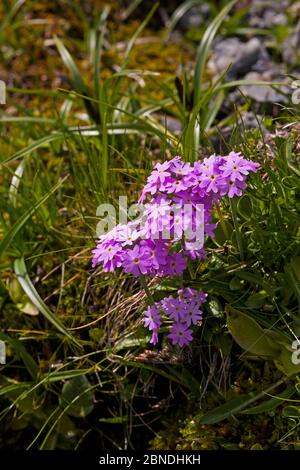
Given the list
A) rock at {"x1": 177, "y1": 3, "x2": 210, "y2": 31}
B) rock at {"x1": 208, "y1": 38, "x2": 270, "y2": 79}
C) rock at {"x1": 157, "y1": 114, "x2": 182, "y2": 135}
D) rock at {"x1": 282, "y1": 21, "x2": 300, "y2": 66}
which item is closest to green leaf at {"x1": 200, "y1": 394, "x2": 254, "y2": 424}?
rock at {"x1": 157, "y1": 114, "x2": 182, "y2": 135}

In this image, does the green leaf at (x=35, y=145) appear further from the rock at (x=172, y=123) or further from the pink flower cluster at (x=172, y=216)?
the pink flower cluster at (x=172, y=216)

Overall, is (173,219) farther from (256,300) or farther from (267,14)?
(267,14)

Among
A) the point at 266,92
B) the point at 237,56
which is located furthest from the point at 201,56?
the point at 237,56

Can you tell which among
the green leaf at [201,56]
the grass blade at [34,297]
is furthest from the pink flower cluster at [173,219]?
the green leaf at [201,56]

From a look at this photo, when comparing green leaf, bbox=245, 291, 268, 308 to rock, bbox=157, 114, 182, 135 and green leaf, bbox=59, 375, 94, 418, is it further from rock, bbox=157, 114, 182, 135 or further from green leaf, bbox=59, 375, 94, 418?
rock, bbox=157, 114, 182, 135

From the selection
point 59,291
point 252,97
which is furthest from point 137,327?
point 252,97

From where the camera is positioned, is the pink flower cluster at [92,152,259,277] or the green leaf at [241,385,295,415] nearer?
the pink flower cluster at [92,152,259,277]

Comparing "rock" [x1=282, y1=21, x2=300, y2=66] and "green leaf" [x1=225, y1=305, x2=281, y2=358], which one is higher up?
"rock" [x1=282, y1=21, x2=300, y2=66]

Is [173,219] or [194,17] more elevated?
[194,17]

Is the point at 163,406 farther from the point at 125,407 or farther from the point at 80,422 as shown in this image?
the point at 80,422
